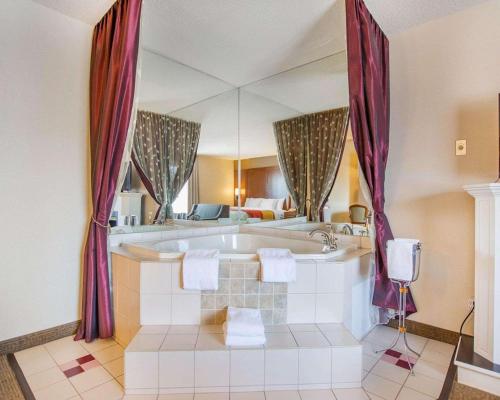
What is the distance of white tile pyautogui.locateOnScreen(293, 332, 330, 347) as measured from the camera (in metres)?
1.58

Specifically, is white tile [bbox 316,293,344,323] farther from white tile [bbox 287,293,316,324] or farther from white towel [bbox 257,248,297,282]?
white towel [bbox 257,248,297,282]

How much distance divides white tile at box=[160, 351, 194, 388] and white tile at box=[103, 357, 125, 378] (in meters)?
0.38

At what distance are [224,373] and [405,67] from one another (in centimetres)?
259

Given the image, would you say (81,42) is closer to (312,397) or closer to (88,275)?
(88,275)

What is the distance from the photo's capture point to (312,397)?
147cm

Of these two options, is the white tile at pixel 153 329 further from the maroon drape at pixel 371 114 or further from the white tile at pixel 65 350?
the maroon drape at pixel 371 114

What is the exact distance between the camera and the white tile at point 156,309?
1.78m

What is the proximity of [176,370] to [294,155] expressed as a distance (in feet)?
7.94

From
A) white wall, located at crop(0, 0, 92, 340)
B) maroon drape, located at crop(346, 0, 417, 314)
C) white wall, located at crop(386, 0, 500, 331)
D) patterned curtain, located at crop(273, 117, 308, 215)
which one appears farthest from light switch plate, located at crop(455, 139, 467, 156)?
white wall, located at crop(0, 0, 92, 340)

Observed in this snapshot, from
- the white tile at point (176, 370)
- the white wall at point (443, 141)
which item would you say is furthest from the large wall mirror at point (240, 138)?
the white tile at point (176, 370)

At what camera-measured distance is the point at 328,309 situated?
1.83m

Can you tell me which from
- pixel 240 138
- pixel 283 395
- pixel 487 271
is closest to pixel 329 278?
pixel 283 395

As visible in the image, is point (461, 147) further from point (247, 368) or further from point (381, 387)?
point (247, 368)

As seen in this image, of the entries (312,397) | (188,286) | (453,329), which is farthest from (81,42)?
(453,329)
